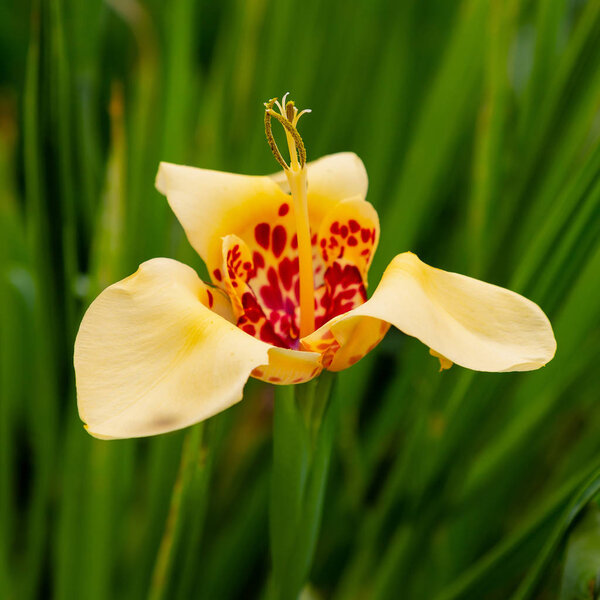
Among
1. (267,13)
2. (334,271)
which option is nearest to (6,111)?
(267,13)

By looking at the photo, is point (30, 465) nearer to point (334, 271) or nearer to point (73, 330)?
point (73, 330)

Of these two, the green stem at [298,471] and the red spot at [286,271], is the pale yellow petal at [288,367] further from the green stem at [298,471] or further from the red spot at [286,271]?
the red spot at [286,271]

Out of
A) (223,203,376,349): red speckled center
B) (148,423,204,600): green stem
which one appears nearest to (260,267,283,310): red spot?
(223,203,376,349): red speckled center

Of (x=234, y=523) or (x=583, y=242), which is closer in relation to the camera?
(x=583, y=242)

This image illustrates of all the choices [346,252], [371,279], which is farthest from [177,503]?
[371,279]

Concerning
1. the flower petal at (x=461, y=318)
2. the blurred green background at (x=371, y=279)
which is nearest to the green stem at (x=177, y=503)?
the blurred green background at (x=371, y=279)

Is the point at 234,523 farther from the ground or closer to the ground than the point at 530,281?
closer to the ground

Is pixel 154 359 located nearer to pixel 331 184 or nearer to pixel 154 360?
pixel 154 360

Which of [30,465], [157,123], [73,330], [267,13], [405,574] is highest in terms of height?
[267,13]
